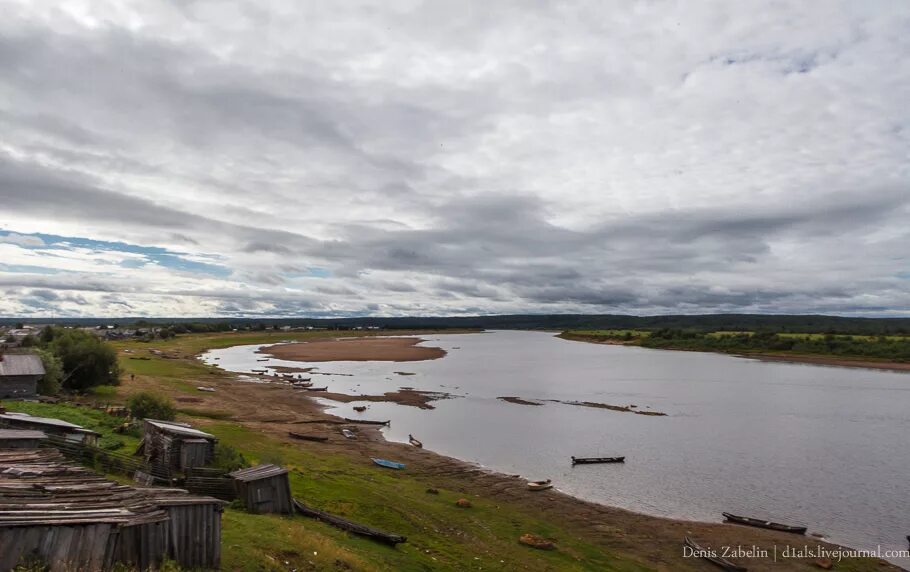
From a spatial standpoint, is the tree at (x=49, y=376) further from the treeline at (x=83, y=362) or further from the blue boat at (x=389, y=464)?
the blue boat at (x=389, y=464)

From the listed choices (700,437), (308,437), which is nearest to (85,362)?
(308,437)

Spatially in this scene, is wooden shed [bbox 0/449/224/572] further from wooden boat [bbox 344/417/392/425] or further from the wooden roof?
wooden boat [bbox 344/417/392/425]

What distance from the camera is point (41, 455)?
18484 mm

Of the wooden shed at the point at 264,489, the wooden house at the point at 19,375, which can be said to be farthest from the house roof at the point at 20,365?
the wooden shed at the point at 264,489

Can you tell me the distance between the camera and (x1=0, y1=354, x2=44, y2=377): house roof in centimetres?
4384

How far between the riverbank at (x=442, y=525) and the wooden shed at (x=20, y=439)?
8.97 meters

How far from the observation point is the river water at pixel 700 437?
36.9 meters

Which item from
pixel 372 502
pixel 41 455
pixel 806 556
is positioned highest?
pixel 41 455

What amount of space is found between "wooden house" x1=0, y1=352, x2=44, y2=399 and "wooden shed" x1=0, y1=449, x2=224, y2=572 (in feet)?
109

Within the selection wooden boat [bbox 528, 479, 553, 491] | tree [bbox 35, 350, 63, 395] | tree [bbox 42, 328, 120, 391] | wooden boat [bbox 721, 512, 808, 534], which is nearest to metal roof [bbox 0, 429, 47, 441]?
wooden boat [bbox 528, 479, 553, 491]

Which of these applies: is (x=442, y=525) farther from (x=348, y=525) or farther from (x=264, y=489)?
(x=264, y=489)

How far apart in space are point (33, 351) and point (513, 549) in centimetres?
5071

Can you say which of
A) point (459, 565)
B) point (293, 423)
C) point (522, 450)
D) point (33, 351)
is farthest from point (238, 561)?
point (33, 351)

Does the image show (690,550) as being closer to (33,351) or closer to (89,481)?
(89,481)
